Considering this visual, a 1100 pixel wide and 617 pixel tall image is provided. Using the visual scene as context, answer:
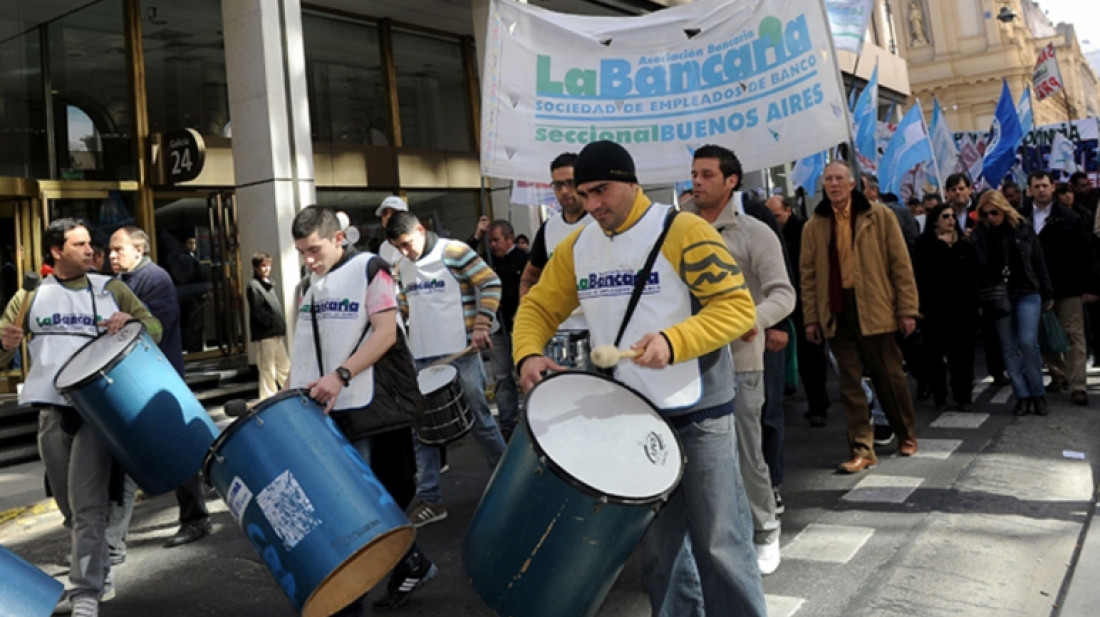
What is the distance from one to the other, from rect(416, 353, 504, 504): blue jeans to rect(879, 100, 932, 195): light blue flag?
970 centimetres

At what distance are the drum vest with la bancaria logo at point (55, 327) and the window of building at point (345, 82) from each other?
10.6 meters

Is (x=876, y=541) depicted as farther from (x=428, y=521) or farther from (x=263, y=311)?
(x=263, y=311)

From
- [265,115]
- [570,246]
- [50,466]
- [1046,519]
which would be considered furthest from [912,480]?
[265,115]

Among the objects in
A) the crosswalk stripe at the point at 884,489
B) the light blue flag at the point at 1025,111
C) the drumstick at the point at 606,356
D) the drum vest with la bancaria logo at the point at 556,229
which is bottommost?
→ the crosswalk stripe at the point at 884,489

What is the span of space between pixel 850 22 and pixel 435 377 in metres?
5.47

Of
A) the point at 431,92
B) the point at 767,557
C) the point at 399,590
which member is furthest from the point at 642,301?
the point at 431,92

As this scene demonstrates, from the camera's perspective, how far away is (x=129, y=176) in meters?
13.2

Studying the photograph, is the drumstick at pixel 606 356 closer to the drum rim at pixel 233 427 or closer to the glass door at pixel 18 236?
the drum rim at pixel 233 427

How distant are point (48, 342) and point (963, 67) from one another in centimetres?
6497

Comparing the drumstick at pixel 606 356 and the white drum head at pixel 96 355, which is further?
the white drum head at pixel 96 355

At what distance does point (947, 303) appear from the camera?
9.12 metres

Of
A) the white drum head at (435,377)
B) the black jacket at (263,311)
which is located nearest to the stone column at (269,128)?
the black jacket at (263,311)

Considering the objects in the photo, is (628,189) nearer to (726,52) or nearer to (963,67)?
(726,52)

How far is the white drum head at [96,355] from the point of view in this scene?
13.8ft
